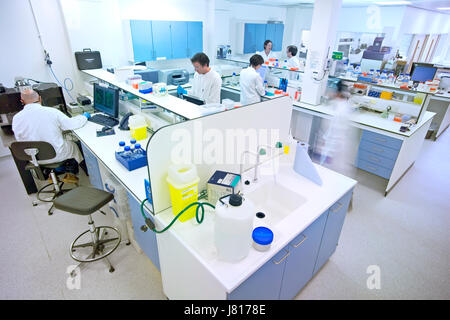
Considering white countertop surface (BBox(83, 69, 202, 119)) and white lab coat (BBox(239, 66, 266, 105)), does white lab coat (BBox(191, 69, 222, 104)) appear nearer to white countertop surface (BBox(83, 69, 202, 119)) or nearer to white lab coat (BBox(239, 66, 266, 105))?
white lab coat (BBox(239, 66, 266, 105))

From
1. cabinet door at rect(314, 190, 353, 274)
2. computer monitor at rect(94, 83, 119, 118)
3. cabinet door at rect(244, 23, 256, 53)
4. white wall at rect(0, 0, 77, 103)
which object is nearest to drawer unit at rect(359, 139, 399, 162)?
cabinet door at rect(314, 190, 353, 274)

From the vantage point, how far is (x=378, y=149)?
307 centimetres

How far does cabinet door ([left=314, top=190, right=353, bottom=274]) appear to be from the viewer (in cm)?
178

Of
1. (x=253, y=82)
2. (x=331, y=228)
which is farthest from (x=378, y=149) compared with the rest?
(x=253, y=82)

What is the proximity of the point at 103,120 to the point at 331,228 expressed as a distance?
2.67 meters

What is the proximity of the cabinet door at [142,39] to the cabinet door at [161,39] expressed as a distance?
86 mm

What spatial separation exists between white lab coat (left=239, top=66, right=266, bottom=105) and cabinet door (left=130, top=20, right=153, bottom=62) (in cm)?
212

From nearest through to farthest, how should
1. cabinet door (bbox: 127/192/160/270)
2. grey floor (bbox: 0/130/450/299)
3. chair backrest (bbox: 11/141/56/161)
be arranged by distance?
cabinet door (bbox: 127/192/160/270), grey floor (bbox: 0/130/450/299), chair backrest (bbox: 11/141/56/161)

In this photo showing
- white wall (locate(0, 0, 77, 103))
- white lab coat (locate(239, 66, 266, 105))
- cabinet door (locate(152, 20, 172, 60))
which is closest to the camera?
white wall (locate(0, 0, 77, 103))

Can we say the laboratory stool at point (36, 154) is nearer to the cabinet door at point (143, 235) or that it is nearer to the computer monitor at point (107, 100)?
the computer monitor at point (107, 100)

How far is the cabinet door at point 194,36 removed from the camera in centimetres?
526

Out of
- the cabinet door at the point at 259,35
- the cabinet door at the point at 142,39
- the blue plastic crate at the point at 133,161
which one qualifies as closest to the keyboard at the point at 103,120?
the blue plastic crate at the point at 133,161

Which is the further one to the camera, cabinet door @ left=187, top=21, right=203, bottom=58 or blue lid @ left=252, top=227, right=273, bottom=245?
cabinet door @ left=187, top=21, right=203, bottom=58

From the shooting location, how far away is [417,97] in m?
3.25
